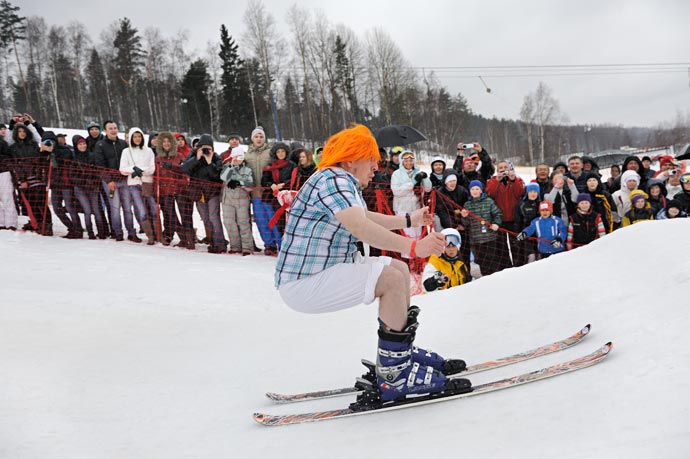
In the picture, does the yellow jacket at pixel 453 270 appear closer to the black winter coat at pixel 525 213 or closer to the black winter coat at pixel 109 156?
the black winter coat at pixel 525 213

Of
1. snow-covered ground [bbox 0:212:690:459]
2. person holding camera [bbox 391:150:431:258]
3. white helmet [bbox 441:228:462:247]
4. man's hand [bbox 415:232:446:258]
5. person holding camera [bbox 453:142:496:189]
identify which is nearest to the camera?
snow-covered ground [bbox 0:212:690:459]

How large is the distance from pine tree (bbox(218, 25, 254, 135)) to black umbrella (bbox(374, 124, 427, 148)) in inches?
1254

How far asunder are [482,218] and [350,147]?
4.99m

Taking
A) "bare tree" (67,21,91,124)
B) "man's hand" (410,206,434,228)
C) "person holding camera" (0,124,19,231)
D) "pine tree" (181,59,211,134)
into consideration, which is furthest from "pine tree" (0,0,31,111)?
"man's hand" (410,206,434,228)

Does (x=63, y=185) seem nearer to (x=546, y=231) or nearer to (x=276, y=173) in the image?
(x=276, y=173)

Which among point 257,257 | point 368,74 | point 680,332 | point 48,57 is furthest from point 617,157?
point 48,57

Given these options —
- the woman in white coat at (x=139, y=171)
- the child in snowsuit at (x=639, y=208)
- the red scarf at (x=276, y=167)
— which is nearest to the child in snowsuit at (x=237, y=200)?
the red scarf at (x=276, y=167)

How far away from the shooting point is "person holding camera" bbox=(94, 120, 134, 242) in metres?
7.83

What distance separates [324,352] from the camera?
161 inches

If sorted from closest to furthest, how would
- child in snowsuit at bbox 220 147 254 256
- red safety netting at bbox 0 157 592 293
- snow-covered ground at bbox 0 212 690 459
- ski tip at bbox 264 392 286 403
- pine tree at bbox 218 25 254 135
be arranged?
snow-covered ground at bbox 0 212 690 459 → ski tip at bbox 264 392 286 403 → red safety netting at bbox 0 157 592 293 → child in snowsuit at bbox 220 147 254 256 → pine tree at bbox 218 25 254 135

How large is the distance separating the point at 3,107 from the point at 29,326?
48.7 metres

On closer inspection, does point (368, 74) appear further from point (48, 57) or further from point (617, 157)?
point (48, 57)

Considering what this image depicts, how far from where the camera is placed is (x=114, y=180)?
7.84 metres

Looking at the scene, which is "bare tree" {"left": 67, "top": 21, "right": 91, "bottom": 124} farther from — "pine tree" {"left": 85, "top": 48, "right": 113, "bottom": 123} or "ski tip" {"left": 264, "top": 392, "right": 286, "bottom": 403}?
"ski tip" {"left": 264, "top": 392, "right": 286, "bottom": 403}
